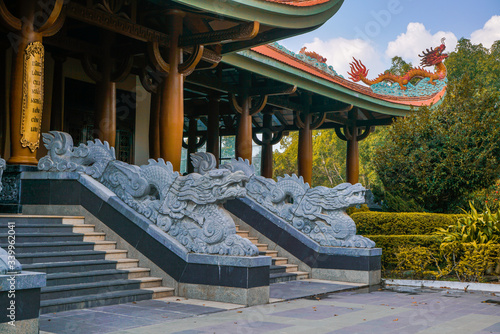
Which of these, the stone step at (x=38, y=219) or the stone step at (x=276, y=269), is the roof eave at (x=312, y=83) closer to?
the stone step at (x=276, y=269)

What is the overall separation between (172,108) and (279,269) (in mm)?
3702

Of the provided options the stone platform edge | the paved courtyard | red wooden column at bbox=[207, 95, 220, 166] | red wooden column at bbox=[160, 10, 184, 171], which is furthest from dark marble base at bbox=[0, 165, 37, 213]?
red wooden column at bbox=[207, 95, 220, 166]

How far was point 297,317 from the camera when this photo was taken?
6.79 m

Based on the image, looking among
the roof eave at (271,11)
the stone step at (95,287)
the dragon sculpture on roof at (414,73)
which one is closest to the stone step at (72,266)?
the stone step at (95,287)

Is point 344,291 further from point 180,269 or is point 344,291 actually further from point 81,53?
point 81,53

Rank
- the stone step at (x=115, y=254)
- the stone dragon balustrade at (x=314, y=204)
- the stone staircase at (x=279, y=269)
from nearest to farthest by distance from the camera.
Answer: the stone step at (x=115, y=254)
the stone staircase at (x=279, y=269)
the stone dragon balustrade at (x=314, y=204)

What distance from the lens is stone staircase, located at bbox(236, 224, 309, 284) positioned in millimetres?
9984

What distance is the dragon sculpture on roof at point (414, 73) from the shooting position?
2067cm

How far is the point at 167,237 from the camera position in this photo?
816 cm

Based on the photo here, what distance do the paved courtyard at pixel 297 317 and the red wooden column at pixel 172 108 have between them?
3915 millimetres

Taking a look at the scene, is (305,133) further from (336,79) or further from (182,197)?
(182,197)

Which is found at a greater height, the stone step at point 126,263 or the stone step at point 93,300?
the stone step at point 126,263

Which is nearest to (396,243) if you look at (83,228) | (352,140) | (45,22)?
(83,228)

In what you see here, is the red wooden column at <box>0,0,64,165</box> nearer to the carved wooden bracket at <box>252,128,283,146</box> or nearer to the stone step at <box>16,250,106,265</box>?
the stone step at <box>16,250,106,265</box>
